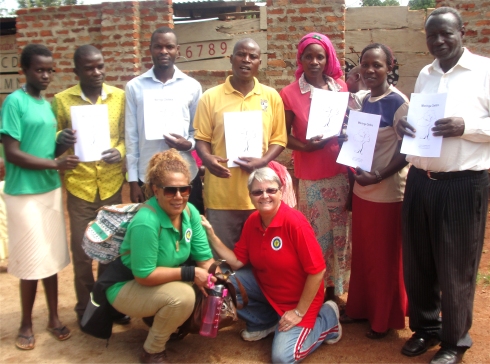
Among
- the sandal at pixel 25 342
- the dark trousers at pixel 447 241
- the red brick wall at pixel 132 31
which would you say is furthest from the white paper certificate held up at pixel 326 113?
the red brick wall at pixel 132 31

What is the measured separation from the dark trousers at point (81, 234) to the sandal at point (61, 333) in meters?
0.19

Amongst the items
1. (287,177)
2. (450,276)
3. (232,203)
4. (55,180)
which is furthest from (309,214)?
(55,180)

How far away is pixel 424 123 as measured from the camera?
3.07 meters

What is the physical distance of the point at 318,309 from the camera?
137 inches

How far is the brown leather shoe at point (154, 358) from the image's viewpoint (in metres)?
3.37

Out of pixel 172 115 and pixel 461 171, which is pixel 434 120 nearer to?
pixel 461 171

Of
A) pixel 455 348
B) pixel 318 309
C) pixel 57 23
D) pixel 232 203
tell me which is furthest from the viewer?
pixel 57 23

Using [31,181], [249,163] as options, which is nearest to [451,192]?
[249,163]

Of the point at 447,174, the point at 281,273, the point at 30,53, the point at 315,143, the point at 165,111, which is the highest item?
the point at 30,53

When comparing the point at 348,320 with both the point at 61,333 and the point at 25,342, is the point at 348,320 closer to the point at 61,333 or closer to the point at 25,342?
the point at 61,333

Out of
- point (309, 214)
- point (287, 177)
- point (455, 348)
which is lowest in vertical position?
point (455, 348)

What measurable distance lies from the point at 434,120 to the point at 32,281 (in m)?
2.89

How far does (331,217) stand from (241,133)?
98cm

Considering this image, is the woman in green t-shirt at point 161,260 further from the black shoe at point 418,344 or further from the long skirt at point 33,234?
the black shoe at point 418,344
